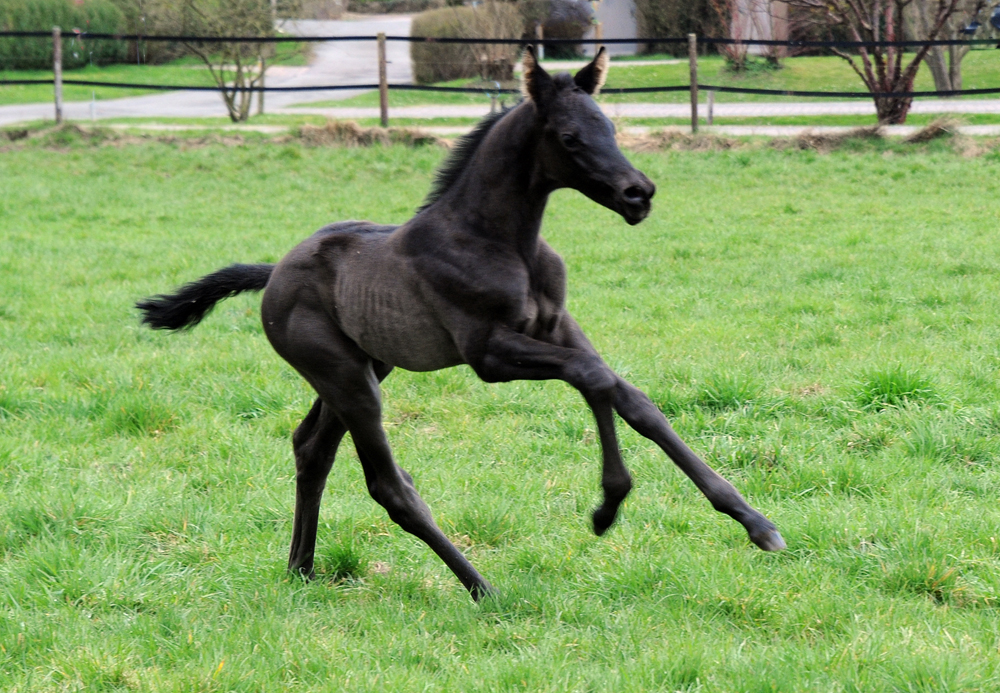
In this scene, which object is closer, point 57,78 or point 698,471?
point 698,471

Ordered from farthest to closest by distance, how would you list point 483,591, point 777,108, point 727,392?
1. point 777,108
2. point 727,392
3. point 483,591

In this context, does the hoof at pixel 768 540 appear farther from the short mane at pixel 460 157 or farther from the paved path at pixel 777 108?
the paved path at pixel 777 108

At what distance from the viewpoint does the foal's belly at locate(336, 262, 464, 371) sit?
134 inches

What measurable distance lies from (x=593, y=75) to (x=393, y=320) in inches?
40.4

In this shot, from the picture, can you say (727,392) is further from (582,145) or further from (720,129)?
(720,129)

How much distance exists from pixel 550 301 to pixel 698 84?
14.4 m

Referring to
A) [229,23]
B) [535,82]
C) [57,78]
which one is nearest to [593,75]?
[535,82]

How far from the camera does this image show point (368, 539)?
4.18 metres

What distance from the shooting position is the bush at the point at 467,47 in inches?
801

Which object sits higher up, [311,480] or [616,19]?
[616,19]

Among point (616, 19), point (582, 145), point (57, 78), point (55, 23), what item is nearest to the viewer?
point (582, 145)

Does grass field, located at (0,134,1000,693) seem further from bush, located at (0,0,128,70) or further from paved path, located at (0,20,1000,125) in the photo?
bush, located at (0,0,128,70)

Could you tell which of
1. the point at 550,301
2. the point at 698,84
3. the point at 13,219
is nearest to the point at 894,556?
the point at 550,301

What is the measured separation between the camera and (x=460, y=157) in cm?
352
